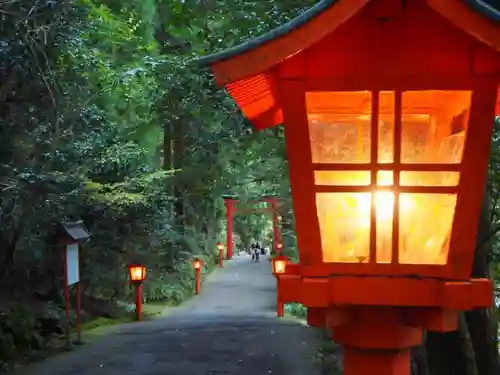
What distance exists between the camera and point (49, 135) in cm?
1101

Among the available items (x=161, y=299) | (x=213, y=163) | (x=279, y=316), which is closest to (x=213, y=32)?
(x=279, y=316)

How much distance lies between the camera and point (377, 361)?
375 centimetres

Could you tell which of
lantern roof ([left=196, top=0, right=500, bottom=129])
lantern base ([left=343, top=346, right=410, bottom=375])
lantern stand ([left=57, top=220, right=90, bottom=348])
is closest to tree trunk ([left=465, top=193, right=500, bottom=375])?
lantern base ([left=343, top=346, right=410, bottom=375])

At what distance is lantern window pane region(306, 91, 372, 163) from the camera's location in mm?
3496

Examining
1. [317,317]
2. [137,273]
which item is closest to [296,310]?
[137,273]

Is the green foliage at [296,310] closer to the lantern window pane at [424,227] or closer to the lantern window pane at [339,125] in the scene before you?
the lantern window pane at [424,227]

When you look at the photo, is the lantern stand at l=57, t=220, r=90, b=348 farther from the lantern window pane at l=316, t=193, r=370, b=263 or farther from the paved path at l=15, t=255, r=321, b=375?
the lantern window pane at l=316, t=193, r=370, b=263

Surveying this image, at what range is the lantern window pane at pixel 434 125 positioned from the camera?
3.45m

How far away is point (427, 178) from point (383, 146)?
305 mm

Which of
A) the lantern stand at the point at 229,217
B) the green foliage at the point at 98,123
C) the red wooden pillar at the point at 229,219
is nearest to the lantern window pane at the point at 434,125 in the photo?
the green foliage at the point at 98,123

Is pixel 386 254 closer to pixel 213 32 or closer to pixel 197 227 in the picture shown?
pixel 213 32

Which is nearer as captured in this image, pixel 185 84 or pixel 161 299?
pixel 185 84

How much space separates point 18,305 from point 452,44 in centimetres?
1198

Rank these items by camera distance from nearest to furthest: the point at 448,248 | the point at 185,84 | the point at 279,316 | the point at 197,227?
the point at 448,248, the point at 185,84, the point at 279,316, the point at 197,227
